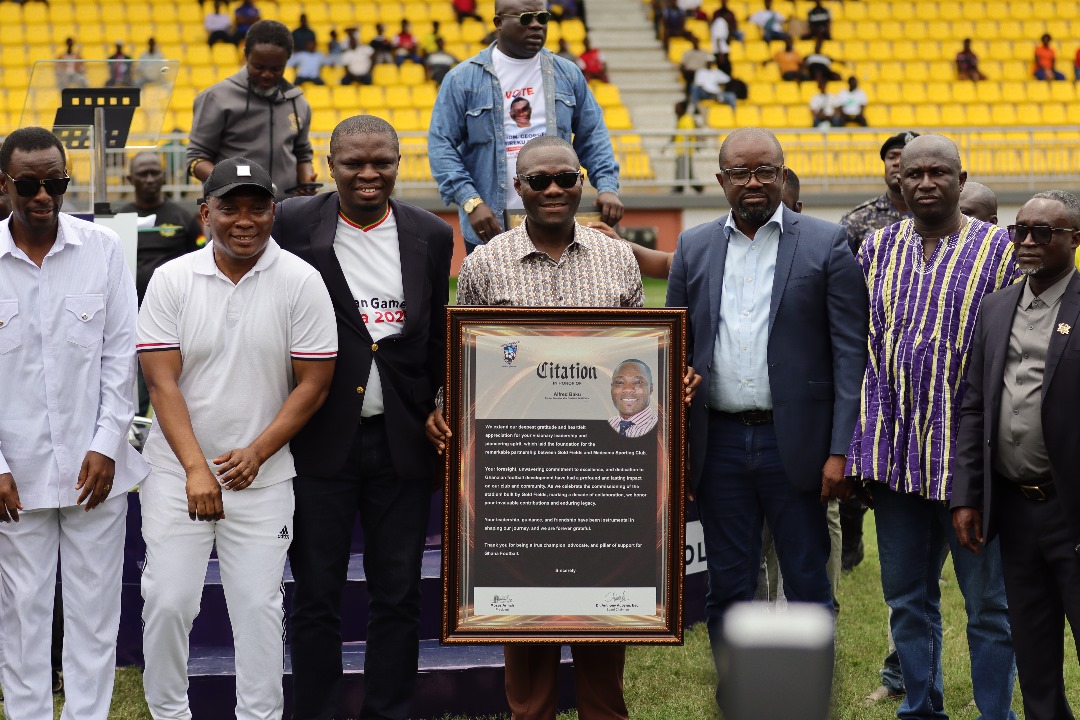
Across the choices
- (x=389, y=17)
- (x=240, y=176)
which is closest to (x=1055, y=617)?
(x=240, y=176)

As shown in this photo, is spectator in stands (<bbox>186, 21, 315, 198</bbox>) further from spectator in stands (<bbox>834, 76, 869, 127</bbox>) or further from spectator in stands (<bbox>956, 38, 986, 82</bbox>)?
spectator in stands (<bbox>956, 38, 986, 82</bbox>)

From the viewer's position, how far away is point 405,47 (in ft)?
73.2

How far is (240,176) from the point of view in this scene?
4.83 metres

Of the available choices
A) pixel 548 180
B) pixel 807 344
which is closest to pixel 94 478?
pixel 548 180

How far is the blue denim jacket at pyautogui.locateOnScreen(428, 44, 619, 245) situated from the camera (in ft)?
22.4

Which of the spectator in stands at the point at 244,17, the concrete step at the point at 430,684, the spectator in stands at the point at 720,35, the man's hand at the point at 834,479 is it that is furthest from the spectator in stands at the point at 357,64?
the man's hand at the point at 834,479

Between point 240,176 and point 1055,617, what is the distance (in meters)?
3.24

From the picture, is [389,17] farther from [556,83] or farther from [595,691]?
[595,691]

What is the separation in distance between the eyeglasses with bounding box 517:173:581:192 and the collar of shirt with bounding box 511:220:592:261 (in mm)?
175

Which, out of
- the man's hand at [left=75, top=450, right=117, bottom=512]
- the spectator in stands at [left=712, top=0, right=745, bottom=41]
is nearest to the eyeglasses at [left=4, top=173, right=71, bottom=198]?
the man's hand at [left=75, top=450, right=117, bottom=512]

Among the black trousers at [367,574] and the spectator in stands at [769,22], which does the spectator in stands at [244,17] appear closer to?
the spectator in stands at [769,22]

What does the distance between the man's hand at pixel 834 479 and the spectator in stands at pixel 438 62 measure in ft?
55.5

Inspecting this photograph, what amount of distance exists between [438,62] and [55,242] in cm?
1706

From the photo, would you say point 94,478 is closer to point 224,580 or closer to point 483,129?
point 224,580
